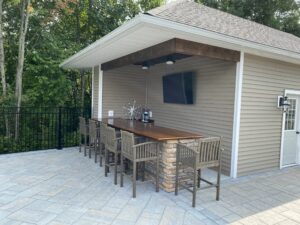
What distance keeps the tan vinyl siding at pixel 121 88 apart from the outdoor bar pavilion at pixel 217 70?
0.64 m

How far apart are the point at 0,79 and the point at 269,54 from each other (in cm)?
747

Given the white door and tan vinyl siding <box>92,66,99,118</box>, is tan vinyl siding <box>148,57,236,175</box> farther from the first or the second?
tan vinyl siding <box>92,66,99,118</box>

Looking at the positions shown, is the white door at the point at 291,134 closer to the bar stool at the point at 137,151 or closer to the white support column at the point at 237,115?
the white support column at the point at 237,115

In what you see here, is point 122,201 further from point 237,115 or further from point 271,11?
point 271,11

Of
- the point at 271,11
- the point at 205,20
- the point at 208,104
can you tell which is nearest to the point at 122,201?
the point at 208,104

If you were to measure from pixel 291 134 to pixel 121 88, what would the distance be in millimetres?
4588

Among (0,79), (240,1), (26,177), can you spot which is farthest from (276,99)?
(240,1)

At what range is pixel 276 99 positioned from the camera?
17.9 feet

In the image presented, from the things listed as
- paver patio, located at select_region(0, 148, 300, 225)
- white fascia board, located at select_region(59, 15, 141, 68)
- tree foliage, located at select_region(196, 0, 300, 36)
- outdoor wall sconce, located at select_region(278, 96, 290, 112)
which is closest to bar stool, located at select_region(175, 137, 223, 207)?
paver patio, located at select_region(0, 148, 300, 225)

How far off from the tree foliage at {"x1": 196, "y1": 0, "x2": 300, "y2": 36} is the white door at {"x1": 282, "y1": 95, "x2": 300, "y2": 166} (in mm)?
8567

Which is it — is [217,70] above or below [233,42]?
below

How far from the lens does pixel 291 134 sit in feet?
19.7

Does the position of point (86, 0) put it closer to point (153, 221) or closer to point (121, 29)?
point (121, 29)

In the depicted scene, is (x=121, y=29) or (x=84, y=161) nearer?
(x=121, y=29)
